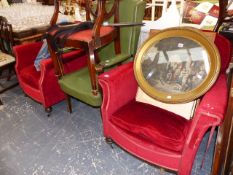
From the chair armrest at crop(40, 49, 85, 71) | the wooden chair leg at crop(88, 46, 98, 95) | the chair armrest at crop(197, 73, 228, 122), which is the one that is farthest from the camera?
the chair armrest at crop(40, 49, 85, 71)

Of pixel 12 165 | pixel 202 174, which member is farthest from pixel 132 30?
pixel 12 165

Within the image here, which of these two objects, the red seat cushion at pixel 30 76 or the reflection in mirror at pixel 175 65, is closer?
the reflection in mirror at pixel 175 65

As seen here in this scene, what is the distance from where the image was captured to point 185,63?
1458 millimetres

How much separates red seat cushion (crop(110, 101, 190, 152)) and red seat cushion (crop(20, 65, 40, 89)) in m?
1.07

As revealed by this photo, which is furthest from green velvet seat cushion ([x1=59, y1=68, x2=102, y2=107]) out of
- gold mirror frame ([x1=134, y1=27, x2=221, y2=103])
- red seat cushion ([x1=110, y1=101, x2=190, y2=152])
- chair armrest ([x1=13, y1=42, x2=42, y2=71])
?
chair armrest ([x1=13, y1=42, x2=42, y2=71])

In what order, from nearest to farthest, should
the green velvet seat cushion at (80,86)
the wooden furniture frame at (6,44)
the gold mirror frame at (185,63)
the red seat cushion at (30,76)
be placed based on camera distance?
the gold mirror frame at (185,63) → the green velvet seat cushion at (80,86) → the red seat cushion at (30,76) → the wooden furniture frame at (6,44)

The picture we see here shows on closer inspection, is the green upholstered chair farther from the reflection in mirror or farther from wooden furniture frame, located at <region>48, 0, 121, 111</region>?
the reflection in mirror

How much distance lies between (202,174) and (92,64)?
117 centimetres

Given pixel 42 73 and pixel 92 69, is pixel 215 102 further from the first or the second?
pixel 42 73

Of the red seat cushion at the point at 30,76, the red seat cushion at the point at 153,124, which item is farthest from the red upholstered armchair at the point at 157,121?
the red seat cushion at the point at 30,76

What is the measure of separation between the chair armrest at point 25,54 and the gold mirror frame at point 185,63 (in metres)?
1.37

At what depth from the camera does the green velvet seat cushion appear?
1.77 meters

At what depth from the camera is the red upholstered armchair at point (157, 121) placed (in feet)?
3.84

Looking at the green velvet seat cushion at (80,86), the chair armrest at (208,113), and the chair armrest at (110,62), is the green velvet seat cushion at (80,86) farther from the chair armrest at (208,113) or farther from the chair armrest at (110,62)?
the chair armrest at (208,113)
